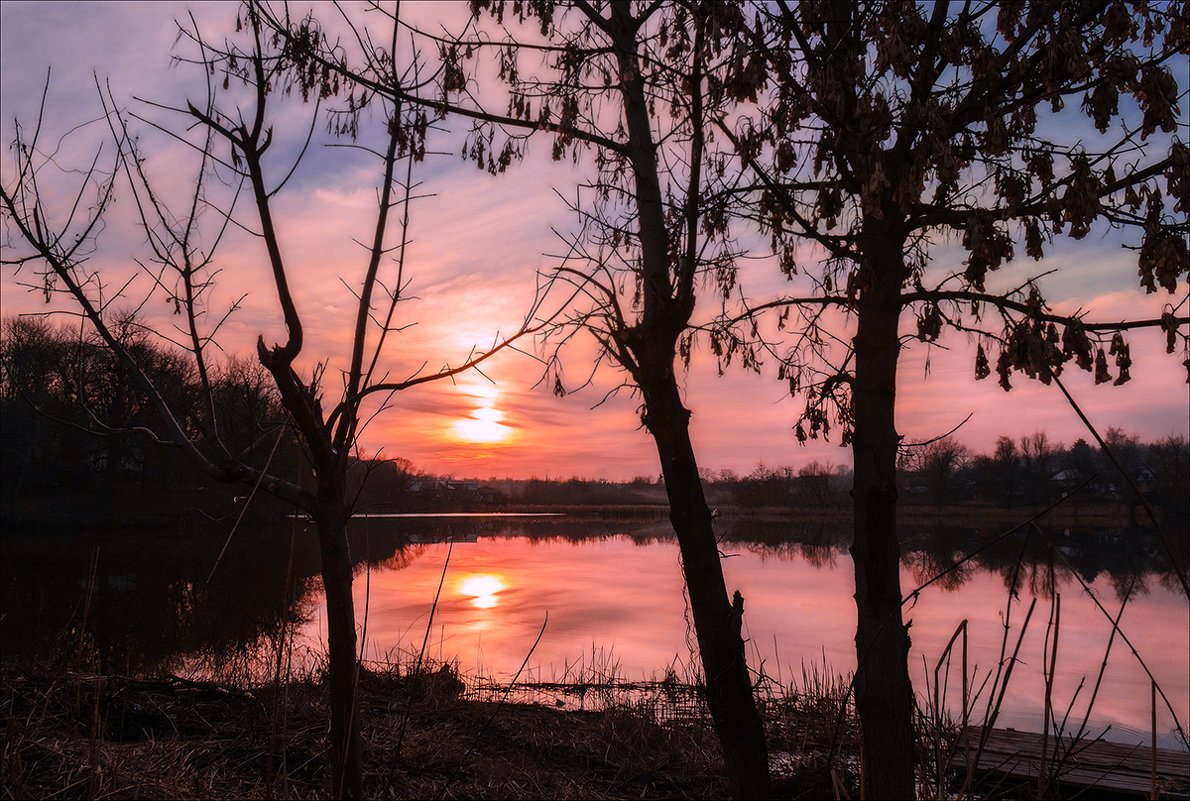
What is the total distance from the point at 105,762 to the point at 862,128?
15.6ft

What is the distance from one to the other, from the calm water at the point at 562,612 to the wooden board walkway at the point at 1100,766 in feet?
1.55

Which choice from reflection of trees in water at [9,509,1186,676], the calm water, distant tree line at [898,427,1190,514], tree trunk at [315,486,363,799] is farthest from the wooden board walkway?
distant tree line at [898,427,1190,514]

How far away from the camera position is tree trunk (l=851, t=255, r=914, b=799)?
4039mm

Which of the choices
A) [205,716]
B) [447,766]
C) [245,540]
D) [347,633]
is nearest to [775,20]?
[347,633]

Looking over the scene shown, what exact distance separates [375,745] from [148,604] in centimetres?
1524

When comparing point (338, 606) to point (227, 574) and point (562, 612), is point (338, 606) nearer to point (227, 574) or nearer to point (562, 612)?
point (562, 612)

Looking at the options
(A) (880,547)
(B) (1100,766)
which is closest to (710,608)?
(A) (880,547)

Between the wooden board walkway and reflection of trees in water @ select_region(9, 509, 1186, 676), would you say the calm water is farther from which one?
the wooden board walkway

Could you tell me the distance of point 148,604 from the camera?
17.6 metres

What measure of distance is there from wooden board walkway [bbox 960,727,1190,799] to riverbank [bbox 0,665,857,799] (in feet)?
4.12

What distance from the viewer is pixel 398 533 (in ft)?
161

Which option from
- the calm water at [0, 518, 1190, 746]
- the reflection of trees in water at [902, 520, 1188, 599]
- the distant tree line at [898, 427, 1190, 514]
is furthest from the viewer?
the distant tree line at [898, 427, 1190, 514]

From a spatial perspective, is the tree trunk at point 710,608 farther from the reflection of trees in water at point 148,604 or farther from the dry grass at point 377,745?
the reflection of trees in water at point 148,604

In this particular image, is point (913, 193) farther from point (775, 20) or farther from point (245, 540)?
point (245, 540)
